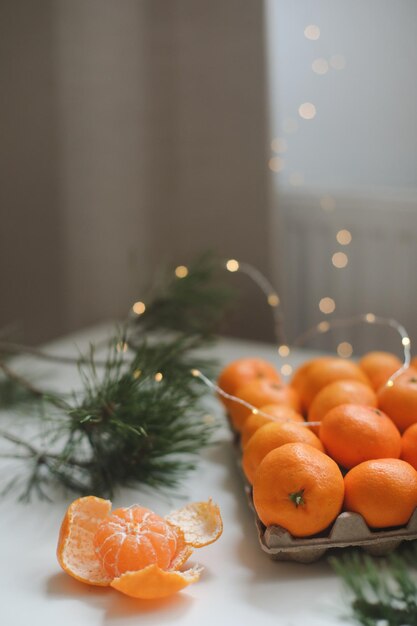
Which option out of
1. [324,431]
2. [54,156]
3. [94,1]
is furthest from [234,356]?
[94,1]

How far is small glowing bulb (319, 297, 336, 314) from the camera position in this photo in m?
1.60

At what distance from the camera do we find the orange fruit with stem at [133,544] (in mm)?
654

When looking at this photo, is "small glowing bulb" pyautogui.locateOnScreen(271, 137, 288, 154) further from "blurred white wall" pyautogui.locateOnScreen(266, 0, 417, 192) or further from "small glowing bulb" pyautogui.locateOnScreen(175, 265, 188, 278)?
"small glowing bulb" pyautogui.locateOnScreen(175, 265, 188, 278)

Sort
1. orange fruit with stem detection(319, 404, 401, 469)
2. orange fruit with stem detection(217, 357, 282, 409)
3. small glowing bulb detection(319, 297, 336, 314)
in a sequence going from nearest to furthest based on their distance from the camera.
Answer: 1. orange fruit with stem detection(319, 404, 401, 469)
2. orange fruit with stem detection(217, 357, 282, 409)
3. small glowing bulb detection(319, 297, 336, 314)

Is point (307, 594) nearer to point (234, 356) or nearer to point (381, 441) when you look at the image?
point (381, 441)

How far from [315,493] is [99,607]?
0.20 meters

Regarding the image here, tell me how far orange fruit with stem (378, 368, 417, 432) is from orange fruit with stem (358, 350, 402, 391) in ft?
0.27

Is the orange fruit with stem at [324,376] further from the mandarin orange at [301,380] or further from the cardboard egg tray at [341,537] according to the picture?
the cardboard egg tray at [341,537]

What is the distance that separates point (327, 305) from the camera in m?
1.61

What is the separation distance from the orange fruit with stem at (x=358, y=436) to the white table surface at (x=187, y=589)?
10 cm

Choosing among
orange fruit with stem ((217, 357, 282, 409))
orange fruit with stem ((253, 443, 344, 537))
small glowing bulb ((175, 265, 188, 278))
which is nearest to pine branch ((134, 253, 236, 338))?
small glowing bulb ((175, 265, 188, 278))

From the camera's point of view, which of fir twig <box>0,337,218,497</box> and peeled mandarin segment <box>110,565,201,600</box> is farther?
fir twig <box>0,337,218,497</box>

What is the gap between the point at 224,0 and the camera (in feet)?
5.08

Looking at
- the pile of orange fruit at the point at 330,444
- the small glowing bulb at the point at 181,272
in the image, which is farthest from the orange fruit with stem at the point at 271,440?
the small glowing bulb at the point at 181,272
